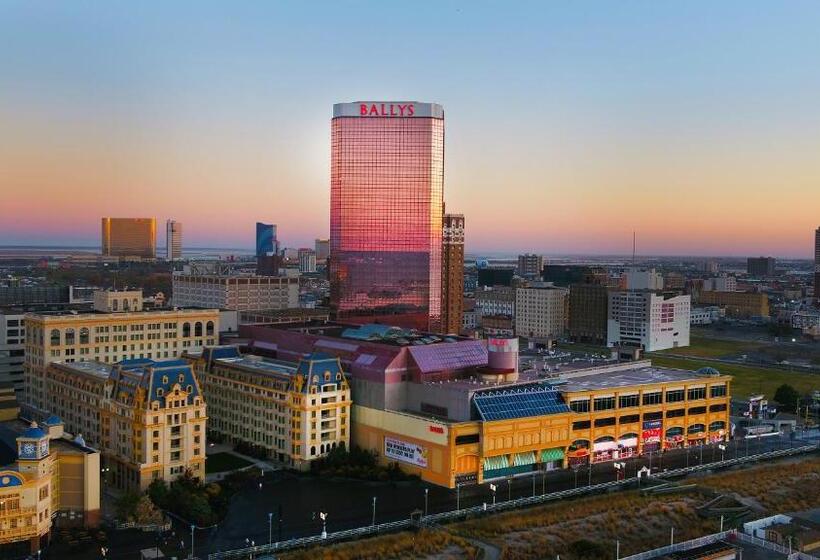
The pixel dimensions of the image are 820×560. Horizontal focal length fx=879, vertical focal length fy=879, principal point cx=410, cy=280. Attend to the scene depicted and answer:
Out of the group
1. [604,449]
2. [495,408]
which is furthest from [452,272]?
[495,408]

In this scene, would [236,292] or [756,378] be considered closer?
[756,378]

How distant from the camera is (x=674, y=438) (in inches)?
3056

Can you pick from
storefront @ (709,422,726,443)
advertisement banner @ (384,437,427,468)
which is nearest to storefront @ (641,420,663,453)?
storefront @ (709,422,726,443)

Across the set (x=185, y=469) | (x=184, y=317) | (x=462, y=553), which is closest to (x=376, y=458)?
Answer: (x=185, y=469)

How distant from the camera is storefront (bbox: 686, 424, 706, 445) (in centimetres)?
7838

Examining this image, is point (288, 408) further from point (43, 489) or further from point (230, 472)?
point (43, 489)

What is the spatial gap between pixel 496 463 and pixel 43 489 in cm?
3172

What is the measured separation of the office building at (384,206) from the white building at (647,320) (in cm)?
5296

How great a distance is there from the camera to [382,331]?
8331 centimetres

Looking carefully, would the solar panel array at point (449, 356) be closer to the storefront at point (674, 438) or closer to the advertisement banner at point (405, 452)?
the advertisement banner at point (405, 452)

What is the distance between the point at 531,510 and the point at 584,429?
15237 millimetres

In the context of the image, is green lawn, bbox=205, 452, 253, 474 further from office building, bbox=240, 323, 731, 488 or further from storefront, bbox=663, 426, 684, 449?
storefront, bbox=663, 426, 684, 449

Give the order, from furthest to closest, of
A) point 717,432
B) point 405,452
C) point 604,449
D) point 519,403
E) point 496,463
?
point 717,432 < point 604,449 < point 519,403 < point 405,452 < point 496,463

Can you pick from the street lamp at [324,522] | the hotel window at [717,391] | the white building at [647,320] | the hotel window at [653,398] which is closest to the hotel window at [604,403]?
the hotel window at [653,398]
